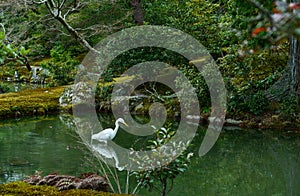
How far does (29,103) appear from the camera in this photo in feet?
40.8

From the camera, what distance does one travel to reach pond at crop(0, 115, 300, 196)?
17.9 ft

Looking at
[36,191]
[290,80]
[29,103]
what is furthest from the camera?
[29,103]

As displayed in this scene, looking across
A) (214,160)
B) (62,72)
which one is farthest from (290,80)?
(62,72)

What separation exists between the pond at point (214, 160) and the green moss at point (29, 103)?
165 cm

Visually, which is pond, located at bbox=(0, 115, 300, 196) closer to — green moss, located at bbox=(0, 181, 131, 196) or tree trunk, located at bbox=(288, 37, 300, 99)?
green moss, located at bbox=(0, 181, 131, 196)

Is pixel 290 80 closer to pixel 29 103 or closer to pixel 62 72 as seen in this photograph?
pixel 29 103

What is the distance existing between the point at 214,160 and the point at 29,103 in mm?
7251

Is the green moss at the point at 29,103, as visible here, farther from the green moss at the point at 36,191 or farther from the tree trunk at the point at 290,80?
the green moss at the point at 36,191

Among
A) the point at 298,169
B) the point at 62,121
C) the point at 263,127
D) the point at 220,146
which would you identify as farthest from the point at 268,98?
the point at 62,121

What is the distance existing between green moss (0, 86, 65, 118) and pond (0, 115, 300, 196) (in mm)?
1647

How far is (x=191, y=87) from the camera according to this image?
11.1 metres

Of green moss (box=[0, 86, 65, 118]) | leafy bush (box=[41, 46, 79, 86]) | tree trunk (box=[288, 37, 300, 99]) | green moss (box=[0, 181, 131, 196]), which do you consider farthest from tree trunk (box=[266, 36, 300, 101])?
leafy bush (box=[41, 46, 79, 86])

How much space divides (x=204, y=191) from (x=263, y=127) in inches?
202

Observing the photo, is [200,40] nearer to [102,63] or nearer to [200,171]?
[102,63]
